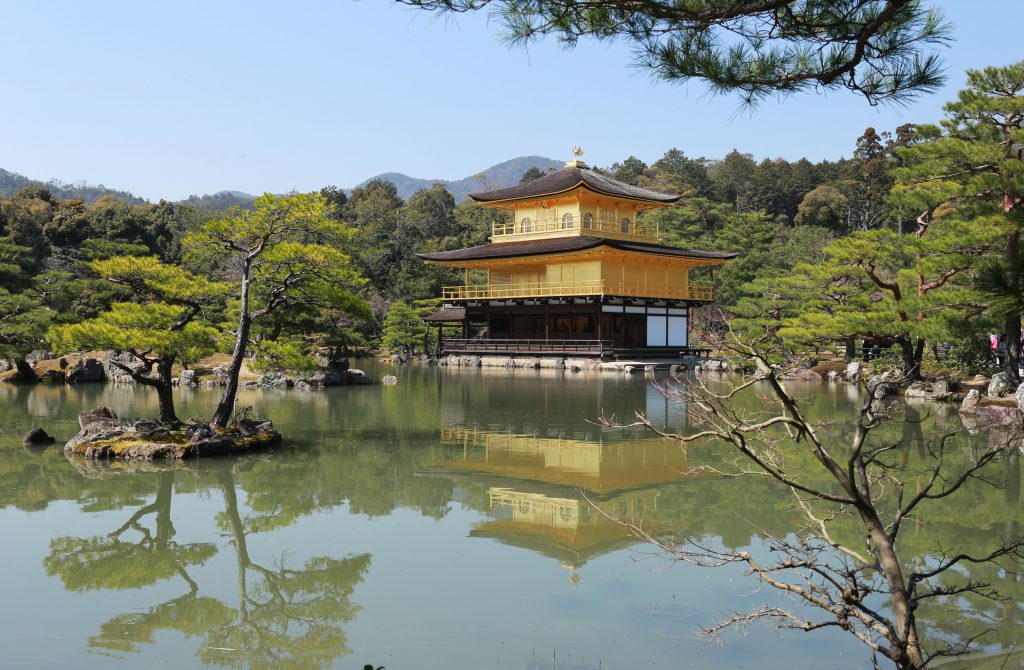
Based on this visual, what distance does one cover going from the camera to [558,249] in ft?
97.2

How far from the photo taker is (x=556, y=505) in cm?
791

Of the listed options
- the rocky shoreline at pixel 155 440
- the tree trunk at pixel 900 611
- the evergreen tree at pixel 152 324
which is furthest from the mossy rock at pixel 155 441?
the tree trunk at pixel 900 611

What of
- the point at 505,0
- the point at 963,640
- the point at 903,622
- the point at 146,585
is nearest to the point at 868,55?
the point at 505,0

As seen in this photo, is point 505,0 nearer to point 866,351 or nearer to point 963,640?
point 963,640

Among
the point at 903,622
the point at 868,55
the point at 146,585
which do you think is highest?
the point at 868,55

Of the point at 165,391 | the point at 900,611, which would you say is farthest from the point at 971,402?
the point at 165,391

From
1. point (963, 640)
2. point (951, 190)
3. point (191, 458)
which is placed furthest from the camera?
point (951, 190)

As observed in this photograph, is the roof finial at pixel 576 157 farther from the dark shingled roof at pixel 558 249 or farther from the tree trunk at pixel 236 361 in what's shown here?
Answer: the tree trunk at pixel 236 361

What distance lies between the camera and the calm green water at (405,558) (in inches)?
182

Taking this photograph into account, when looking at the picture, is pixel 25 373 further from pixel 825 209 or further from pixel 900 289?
pixel 825 209

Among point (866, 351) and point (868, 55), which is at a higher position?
point (868, 55)

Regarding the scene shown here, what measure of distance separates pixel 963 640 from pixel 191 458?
8808mm

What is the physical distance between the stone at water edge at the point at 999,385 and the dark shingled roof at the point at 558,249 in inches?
574

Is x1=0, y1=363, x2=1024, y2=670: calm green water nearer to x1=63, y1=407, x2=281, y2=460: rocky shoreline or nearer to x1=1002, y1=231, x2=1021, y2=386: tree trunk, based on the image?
x1=63, y1=407, x2=281, y2=460: rocky shoreline
